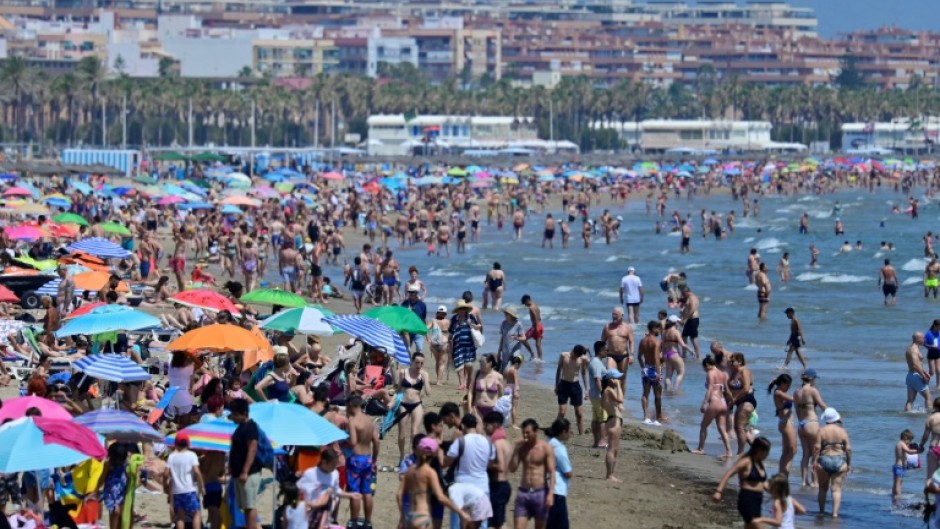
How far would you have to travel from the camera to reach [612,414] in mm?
14352

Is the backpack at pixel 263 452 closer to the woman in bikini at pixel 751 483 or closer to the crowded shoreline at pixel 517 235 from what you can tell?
the crowded shoreline at pixel 517 235

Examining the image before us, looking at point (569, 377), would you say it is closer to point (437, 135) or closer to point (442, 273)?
point (442, 273)

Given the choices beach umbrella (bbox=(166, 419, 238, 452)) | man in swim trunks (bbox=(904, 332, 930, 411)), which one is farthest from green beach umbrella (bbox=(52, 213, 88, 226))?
beach umbrella (bbox=(166, 419, 238, 452))

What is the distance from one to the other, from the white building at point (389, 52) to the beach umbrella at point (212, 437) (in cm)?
15562

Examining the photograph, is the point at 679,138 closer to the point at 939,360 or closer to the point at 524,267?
the point at 524,267

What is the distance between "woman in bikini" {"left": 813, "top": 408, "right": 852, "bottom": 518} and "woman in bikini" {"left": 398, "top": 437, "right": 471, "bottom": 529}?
13.4 feet

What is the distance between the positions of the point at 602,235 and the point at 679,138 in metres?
74.0

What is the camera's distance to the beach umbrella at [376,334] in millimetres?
14719

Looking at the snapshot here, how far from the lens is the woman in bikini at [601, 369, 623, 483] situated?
1417cm

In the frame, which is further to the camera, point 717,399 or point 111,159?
point 111,159

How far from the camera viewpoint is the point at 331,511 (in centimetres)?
1084

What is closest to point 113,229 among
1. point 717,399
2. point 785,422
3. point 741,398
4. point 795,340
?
point 795,340

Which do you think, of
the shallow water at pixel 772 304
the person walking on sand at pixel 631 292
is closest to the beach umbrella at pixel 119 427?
the shallow water at pixel 772 304

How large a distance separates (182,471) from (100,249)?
1347 centimetres
